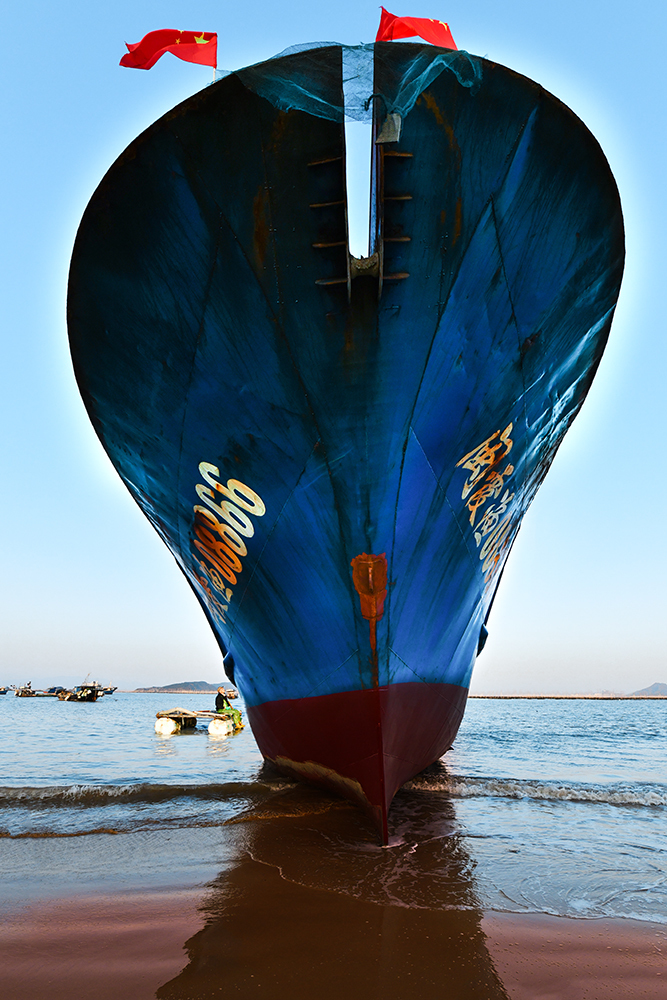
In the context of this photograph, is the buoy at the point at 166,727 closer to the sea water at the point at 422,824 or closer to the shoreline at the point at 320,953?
the sea water at the point at 422,824

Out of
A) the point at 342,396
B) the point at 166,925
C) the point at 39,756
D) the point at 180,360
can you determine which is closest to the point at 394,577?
the point at 342,396

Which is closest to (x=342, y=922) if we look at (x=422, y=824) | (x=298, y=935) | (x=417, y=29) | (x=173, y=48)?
(x=298, y=935)

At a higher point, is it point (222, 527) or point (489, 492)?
point (489, 492)

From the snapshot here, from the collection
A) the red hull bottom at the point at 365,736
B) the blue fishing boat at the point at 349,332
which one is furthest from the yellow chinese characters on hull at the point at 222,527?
the red hull bottom at the point at 365,736

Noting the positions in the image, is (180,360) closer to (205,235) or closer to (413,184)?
(205,235)

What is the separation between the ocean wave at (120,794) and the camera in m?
6.70

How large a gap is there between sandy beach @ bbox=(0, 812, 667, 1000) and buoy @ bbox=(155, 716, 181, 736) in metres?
13.6

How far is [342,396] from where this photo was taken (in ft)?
12.1

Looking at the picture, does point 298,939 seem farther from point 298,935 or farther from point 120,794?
point 120,794

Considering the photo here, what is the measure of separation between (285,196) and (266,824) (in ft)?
16.9

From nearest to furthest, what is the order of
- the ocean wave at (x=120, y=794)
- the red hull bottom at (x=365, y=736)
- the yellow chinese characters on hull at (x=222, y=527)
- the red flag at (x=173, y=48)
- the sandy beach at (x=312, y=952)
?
the sandy beach at (x=312, y=952)
the red flag at (x=173, y=48)
the red hull bottom at (x=365, y=736)
the yellow chinese characters on hull at (x=222, y=527)
the ocean wave at (x=120, y=794)

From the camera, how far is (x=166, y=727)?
16953 millimetres

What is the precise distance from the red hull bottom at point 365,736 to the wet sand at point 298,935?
1.70 feet

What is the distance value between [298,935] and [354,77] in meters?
4.30
